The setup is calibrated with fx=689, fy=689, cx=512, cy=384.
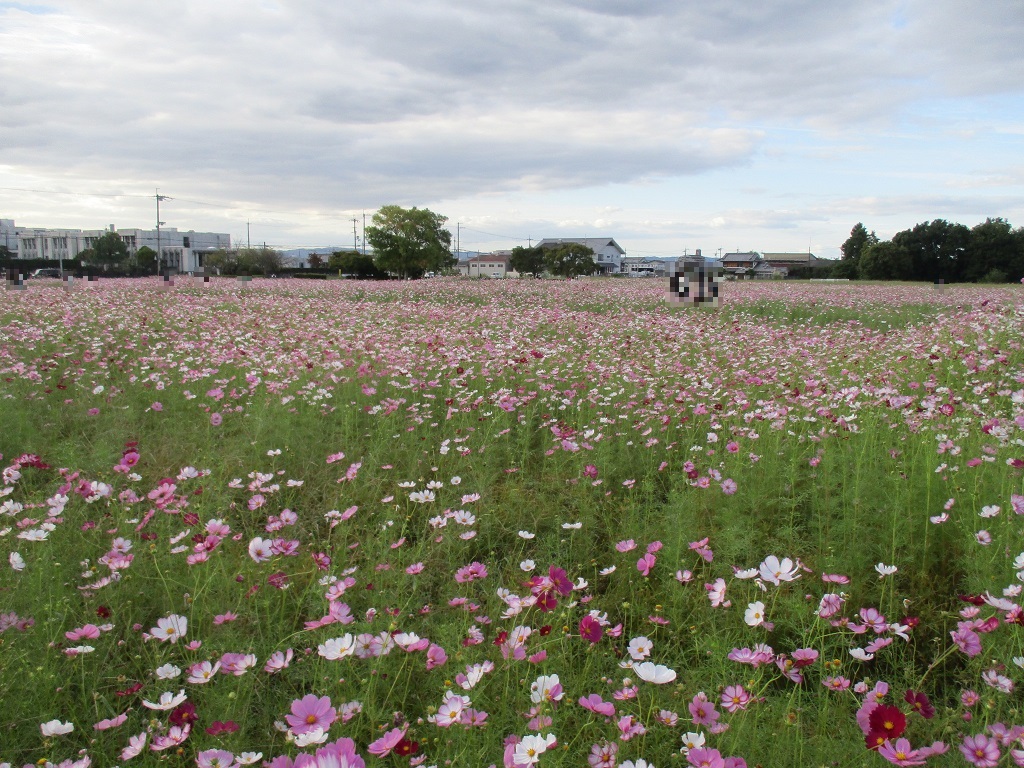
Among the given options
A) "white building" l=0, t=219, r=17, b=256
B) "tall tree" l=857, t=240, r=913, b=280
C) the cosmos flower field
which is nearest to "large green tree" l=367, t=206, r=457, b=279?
"tall tree" l=857, t=240, r=913, b=280

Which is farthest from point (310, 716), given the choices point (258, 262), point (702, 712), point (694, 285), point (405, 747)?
point (258, 262)

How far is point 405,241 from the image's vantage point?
4403 centimetres

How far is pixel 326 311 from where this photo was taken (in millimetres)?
10805

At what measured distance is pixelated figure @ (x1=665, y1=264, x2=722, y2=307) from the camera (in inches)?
488

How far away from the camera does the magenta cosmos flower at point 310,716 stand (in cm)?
142

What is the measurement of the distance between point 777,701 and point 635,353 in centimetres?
463

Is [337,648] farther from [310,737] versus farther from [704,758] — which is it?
[704,758]

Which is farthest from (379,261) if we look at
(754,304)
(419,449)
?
(419,449)

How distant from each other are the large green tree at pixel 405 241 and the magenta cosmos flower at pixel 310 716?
144ft

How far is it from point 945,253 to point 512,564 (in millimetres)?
48771

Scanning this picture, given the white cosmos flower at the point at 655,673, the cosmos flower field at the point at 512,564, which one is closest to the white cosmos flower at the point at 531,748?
the cosmos flower field at the point at 512,564

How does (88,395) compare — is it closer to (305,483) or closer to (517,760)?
(305,483)

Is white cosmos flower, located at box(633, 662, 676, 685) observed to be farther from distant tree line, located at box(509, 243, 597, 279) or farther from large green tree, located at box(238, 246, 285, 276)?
large green tree, located at box(238, 246, 285, 276)

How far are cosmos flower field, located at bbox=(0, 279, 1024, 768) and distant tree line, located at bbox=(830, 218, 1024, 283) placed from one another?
40.7 metres
